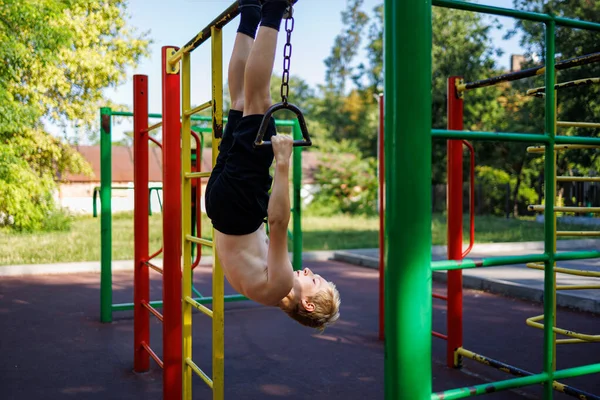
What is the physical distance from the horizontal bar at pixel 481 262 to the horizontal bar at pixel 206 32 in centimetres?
170

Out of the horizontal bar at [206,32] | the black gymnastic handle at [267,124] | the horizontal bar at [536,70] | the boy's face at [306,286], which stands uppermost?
the horizontal bar at [206,32]

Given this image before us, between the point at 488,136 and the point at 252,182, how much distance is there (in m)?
1.07

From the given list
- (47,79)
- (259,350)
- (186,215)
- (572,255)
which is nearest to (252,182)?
(186,215)

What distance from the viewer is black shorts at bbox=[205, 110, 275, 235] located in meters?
2.41

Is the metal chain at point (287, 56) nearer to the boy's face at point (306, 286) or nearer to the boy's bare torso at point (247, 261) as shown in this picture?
the boy's bare torso at point (247, 261)

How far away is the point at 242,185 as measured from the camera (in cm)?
242

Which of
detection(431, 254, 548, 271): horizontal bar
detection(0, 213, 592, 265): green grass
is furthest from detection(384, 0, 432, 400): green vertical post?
detection(0, 213, 592, 265): green grass

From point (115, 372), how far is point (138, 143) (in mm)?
1768

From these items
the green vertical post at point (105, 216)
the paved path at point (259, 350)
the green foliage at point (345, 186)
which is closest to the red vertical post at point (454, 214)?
the paved path at point (259, 350)

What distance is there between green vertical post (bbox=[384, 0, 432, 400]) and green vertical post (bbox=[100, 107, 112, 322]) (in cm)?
458

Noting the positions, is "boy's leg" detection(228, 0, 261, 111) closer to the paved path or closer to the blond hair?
the blond hair

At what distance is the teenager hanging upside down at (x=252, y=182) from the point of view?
229 centimetres

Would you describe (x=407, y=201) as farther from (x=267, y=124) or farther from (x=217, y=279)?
(x=217, y=279)

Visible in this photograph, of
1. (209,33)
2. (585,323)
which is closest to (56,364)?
(209,33)
